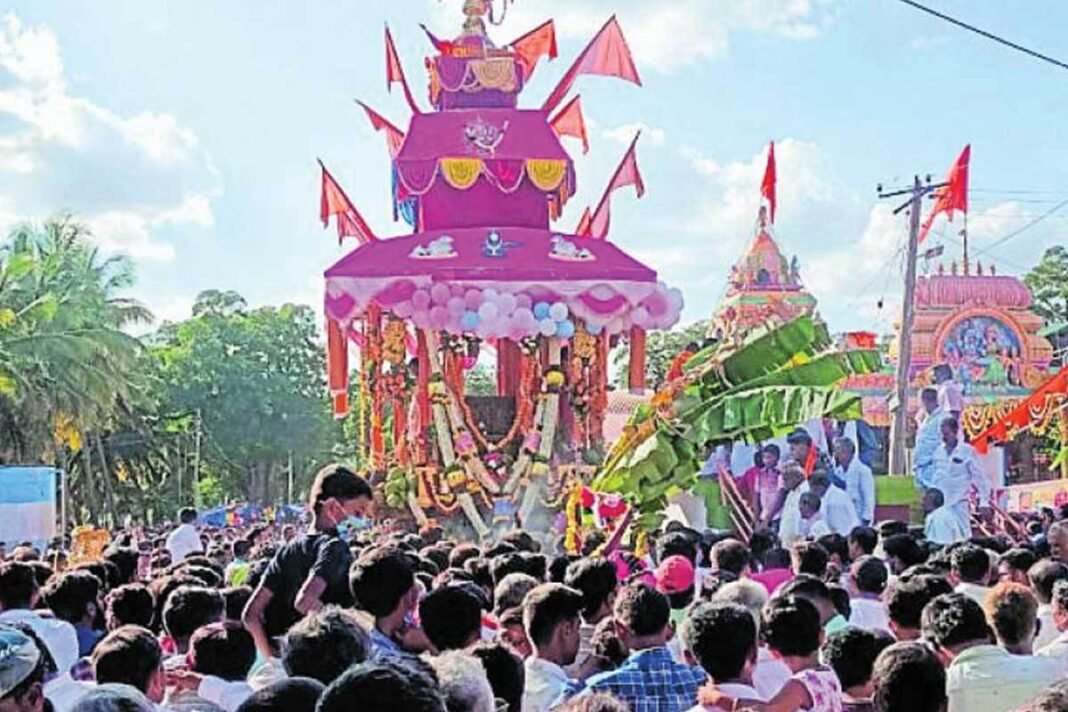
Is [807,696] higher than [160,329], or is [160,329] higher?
[160,329]

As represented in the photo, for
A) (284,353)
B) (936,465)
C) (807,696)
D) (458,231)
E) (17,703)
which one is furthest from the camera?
(284,353)

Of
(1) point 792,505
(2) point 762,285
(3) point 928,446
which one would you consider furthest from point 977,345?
(1) point 792,505

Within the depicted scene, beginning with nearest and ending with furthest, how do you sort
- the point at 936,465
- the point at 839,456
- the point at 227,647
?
the point at 227,647 → the point at 936,465 → the point at 839,456

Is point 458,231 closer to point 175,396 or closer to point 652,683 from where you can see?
point 652,683

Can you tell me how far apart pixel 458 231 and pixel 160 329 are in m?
28.3

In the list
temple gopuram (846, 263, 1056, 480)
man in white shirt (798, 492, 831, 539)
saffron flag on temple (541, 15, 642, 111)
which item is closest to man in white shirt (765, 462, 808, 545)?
man in white shirt (798, 492, 831, 539)

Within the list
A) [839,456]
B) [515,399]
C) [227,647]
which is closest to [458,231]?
[515,399]

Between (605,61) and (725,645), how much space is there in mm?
19862

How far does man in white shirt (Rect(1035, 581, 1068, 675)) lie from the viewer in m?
4.72

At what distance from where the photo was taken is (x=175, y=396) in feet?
136

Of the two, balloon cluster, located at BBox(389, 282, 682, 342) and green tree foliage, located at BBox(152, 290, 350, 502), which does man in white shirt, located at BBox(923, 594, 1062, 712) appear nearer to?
balloon cluster, located at BBox(389, 282, 682, 342)

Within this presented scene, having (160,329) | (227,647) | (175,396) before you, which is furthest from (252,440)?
(227,647)

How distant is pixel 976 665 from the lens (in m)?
4.31

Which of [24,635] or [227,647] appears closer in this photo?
[24,635]
